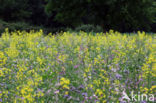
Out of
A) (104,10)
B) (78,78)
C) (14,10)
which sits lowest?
(78,78)

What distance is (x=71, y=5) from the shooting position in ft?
73.2

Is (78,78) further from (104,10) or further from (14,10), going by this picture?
(14,10)

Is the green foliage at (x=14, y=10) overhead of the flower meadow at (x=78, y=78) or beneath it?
overhead

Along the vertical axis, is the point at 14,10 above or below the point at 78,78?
above

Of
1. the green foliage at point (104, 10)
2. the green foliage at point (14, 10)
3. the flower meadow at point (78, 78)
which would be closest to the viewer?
the flower meadow at point (78, 78)

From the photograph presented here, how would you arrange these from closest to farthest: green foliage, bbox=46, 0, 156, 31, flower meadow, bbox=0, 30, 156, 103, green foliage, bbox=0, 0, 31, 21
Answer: flower meadow, bbox=0, 30, 156, 103 < green foliage, bbox=46, 0, 156, 31 < green foliage, bbox=0, 0, 31, 21

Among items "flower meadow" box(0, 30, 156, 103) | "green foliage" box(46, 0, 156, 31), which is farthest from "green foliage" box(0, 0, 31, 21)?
"flower meadow" box(0, 30, 156, 103)

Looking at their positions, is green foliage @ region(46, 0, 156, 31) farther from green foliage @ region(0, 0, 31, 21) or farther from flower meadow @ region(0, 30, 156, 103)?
flower meadow @ region(0, 30, 156, 103)

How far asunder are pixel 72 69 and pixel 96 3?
58.1 feet

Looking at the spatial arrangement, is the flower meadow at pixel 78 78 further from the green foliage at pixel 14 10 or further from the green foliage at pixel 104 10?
the green foliage at pixel 14 10

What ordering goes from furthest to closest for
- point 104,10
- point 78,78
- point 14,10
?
1. point 14,10
2. point 104,10
3. point 78,78

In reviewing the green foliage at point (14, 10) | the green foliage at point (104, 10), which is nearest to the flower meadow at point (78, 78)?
the green foliage at point (104, 10)

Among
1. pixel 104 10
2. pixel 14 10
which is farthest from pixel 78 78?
pixel 14 10

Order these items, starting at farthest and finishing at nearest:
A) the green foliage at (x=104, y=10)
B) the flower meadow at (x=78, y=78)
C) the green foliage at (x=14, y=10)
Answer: the green foliage at (x=14, y=10), the green foliage at (x=104, y=10), the flower meadow at (x=78, y=78)
